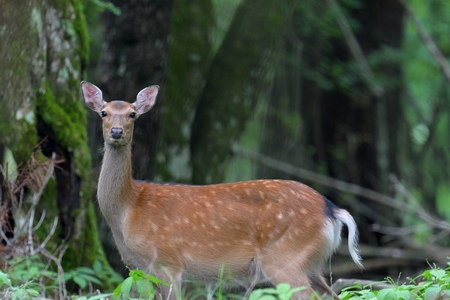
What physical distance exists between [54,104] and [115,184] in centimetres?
100

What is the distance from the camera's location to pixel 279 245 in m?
7.48

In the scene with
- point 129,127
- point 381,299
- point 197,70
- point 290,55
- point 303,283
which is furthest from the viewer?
point 290,55

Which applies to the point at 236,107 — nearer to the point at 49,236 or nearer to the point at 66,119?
the point at 66,119

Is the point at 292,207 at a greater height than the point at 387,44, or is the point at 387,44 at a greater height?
the point at 387,44

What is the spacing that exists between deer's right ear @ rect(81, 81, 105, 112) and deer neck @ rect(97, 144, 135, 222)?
1.24ft

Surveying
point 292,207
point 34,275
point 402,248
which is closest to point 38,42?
point 34,275

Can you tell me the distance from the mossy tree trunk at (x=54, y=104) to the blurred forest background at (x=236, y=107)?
1 cm

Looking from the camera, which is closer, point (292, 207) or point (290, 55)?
point (292, 207)

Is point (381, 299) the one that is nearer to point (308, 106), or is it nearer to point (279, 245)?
point (279, 245)

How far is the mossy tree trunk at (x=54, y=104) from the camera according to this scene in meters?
8.02

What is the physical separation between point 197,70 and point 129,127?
4.00m

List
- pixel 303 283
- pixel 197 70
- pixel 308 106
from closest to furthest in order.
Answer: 1. pixel 303 283
2. pixel 197 70
3. pixel 308 106

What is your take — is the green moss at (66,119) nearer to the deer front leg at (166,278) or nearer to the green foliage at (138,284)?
the deer front leg at (166,278)

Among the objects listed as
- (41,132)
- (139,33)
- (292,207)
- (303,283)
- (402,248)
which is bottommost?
(402,248)
